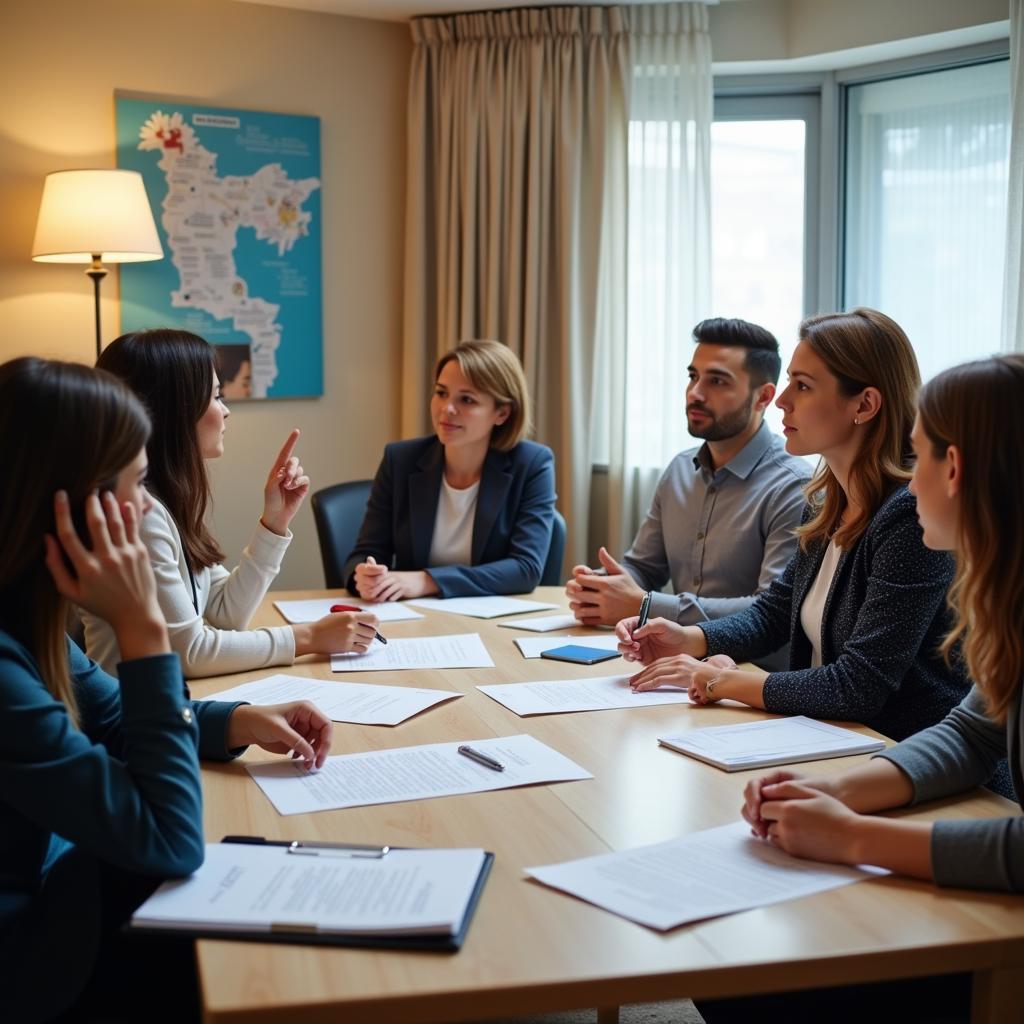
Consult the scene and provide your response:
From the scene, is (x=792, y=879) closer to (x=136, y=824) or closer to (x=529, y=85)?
(x=136, y=824)

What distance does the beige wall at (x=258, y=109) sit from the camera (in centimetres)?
390

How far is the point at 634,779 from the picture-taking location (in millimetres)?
1522

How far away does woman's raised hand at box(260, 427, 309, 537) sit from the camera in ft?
7.75

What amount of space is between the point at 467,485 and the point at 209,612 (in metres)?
1.07

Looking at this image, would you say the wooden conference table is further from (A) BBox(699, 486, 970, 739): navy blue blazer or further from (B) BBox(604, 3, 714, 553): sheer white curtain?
(B) BBox(604, 3, 714, 553): sheer white curtain

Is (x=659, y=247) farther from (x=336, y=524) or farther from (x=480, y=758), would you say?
(x=480, y=758)

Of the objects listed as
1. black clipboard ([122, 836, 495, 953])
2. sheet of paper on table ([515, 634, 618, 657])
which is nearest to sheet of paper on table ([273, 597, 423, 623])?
sheet of paper on table ([515, 634, 618, 657])

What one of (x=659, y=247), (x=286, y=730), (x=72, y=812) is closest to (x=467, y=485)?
(x=659, y=247)

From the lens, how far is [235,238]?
13.9ft

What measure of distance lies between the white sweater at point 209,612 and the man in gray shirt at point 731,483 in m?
0.78

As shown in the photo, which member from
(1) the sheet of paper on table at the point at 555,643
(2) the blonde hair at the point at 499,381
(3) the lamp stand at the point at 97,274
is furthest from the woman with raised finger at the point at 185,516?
(3) the lamp stand at the point at 97,274

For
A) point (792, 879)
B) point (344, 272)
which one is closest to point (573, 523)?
point (344, 272)

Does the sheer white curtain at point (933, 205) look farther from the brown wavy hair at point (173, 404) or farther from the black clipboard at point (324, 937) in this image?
the black clipboard at point (324, 937)

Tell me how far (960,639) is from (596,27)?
10.4 ft
